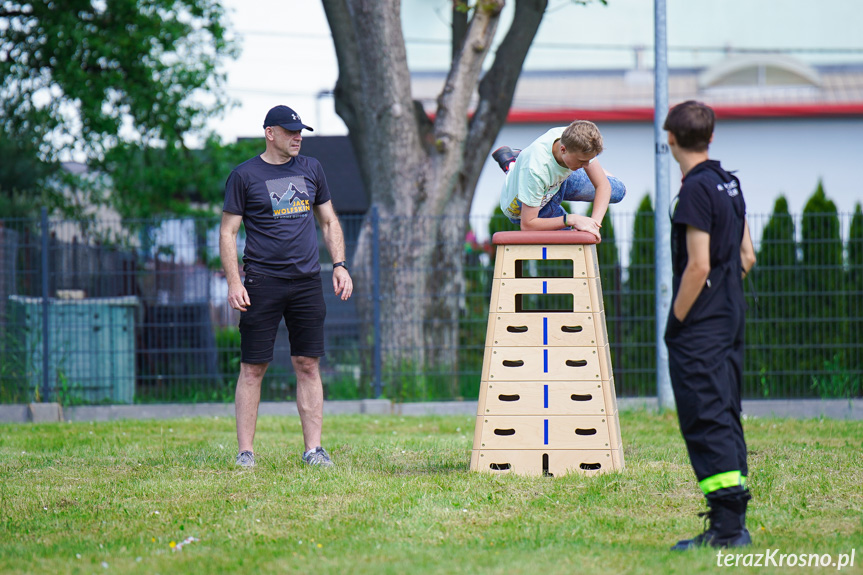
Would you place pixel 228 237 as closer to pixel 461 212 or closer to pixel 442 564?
pixel 442 564

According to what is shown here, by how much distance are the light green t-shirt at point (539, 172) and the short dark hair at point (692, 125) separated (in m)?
1.36

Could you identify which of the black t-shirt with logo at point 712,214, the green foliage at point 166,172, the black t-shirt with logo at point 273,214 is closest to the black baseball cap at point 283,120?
the black t-shirt with logo at point 273,214

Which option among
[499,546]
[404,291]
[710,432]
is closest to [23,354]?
[404,291]

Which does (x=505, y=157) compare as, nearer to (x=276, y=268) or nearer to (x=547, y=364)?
(x=547, y=364)

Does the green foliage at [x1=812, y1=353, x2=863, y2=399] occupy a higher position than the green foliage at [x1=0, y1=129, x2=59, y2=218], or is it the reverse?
the green foliage at [x1=0, y1=129, x2=59, y2=218]

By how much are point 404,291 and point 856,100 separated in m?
14.8

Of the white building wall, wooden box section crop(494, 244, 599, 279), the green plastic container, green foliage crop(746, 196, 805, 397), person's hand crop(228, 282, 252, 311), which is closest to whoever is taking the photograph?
wooden box section crop(494, 244, 599, 279)

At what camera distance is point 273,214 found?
5062mm

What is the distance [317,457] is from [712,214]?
2.77m

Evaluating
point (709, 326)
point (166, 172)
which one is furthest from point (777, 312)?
point (166, 172)

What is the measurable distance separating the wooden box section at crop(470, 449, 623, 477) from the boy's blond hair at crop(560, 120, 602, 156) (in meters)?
1.54

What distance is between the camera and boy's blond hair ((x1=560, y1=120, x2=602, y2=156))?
4.53 metres

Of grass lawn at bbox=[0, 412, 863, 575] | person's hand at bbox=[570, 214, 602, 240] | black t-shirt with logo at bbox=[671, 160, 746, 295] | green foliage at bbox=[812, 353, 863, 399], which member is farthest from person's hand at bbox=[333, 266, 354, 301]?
green foliage at bbox=[812, 353, 863, 399]

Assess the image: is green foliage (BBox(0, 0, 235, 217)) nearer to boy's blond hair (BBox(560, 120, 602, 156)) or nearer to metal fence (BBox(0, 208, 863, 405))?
metal fence (BBox(0, 208, 863, 405))
